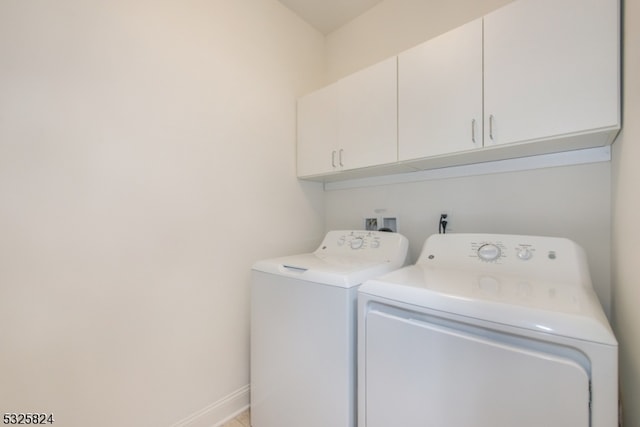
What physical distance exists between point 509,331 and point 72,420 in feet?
5.29

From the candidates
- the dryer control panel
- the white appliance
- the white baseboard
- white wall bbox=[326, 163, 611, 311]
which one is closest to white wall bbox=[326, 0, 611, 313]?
white wall bbox=[326, 163, 611, 311]

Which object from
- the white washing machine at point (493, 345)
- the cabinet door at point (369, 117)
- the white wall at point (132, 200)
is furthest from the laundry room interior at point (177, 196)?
the cabinet door at point (369, 117)

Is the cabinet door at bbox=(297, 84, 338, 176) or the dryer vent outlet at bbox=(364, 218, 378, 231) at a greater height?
the cabinet door at bbox=(297, 84, 338, 176)

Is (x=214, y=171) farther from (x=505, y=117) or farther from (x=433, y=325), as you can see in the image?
(x=505, y=117)

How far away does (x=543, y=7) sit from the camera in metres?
1.05

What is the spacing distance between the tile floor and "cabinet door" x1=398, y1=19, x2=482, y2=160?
172 centimetres

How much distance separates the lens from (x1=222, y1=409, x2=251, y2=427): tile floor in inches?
59.9

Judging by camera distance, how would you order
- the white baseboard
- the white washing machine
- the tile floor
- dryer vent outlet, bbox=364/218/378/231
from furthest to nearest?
dryer vent outlet, bbox=364/218/378/231 < the tile floor < the white baseboard < the white washing machine

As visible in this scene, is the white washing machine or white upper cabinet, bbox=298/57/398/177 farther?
white upper cabinet, bbox=298/57/398/177

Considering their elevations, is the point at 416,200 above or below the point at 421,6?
below

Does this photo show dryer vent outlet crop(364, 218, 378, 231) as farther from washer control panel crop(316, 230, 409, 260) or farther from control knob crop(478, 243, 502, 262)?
control knob crop(478, 243, 502, 262)

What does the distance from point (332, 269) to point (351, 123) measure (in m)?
0.93

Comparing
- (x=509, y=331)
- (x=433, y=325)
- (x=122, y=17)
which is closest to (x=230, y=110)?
(x=122, y=17)

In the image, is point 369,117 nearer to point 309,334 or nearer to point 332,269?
point 332,269
